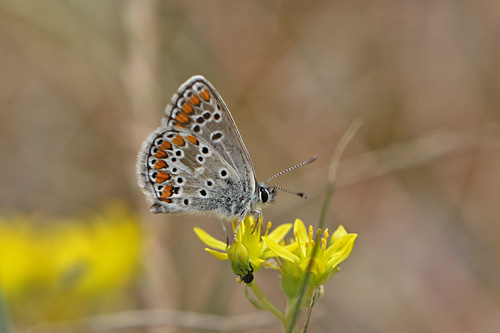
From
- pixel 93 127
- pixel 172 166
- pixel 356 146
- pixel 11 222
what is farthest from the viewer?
pixel 93 127

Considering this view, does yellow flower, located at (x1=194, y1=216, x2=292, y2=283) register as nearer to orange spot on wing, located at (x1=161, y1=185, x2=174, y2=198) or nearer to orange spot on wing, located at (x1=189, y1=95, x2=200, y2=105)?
orange spot on wing, located at (x1=161, y1=185, x2=174, y2=198)

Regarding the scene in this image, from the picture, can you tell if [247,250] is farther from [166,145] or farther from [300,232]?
[166,145]

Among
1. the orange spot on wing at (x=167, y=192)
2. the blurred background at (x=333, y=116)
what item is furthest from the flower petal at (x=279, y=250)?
the blurred background at (x=333, y=116)

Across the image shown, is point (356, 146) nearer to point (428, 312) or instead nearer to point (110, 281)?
point (428, 312)

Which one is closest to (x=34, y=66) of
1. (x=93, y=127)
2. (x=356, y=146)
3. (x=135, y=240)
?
(x=93, y=127)

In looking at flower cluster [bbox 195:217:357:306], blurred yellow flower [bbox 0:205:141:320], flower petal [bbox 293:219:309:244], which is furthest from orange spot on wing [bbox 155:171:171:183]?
blurred yellow flower [bbox 0:205:141:320]

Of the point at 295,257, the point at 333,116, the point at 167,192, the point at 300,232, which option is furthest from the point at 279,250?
the point at 333,116
